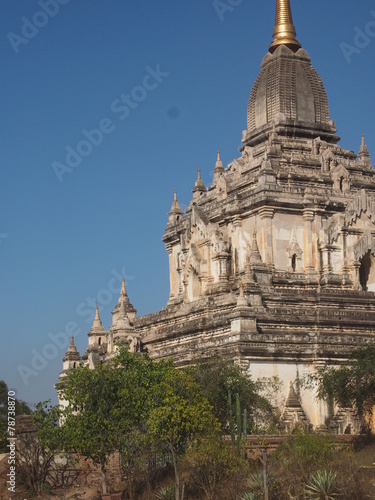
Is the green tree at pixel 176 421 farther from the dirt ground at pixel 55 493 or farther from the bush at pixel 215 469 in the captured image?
the dirt ground at pixel 55 493

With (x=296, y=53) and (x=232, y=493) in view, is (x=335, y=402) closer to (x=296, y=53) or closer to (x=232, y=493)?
(x=232, y=493)

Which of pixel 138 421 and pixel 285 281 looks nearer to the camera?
pixel 138 421

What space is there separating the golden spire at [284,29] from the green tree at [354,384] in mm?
17593

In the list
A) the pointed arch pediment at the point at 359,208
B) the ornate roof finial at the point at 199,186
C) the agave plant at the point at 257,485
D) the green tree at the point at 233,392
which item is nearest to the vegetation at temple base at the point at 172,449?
the agave plant at the point at 257,485

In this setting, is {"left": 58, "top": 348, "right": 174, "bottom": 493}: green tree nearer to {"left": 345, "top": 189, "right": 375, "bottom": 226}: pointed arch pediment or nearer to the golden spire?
{"left": 345, "top": 189, "right": 375, "bottom": 226}: pointed arch pediment

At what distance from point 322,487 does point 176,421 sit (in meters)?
5.00

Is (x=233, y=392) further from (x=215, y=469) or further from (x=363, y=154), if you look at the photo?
(x=363, y=154)

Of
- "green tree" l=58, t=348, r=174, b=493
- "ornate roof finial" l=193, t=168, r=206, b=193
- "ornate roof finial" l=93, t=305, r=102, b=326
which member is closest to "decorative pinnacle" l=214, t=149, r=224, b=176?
"ornate roof finial" l=193, t=168, r=206, b=193

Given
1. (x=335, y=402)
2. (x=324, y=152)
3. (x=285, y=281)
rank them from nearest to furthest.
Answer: (x=335, y=402) → (x=285, y=281) → (x=324, y=152)

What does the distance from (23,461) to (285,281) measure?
14075 mm

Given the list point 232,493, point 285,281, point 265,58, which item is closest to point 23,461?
point 232,493

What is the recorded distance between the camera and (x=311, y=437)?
2827 cm

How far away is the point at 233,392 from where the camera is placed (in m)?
34.2

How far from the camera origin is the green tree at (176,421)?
28125mm
